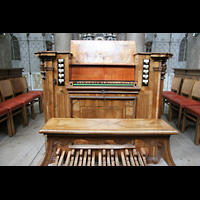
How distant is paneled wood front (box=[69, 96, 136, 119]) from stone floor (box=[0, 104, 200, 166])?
2.42 feet

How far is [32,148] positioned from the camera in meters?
2.43

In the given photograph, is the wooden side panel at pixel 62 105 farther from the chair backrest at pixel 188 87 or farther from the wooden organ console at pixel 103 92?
the chair backrest at pixel 188 87

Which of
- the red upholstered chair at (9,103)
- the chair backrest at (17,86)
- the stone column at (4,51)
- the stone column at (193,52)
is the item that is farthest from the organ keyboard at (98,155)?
the stone column at (4,51)

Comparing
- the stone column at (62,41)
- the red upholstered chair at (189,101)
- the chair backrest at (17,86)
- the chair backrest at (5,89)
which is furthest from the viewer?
the stone column at (62,41)

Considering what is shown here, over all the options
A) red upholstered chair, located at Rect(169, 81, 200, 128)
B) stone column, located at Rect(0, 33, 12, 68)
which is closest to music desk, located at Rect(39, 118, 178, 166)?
red upholstered chair, located at Rect(169, 81, 200, 128)

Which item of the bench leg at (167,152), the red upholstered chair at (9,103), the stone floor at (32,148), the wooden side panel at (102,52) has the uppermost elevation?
the wooden side panel at (102,52)

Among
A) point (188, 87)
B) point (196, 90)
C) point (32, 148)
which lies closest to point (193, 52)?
point (188, 87)

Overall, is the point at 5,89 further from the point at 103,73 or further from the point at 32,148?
the point at 103,73

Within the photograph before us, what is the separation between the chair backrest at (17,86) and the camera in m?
3.56

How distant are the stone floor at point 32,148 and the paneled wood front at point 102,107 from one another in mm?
738

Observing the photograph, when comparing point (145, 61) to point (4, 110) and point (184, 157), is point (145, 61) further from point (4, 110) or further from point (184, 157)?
point (4, 110)

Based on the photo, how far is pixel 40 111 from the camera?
4086 millimetres

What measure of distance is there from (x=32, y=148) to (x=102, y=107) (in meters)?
1.16

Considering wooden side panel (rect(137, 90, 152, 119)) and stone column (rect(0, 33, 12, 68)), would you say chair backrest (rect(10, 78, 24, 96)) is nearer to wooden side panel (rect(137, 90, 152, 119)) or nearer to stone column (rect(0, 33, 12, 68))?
stone column (rect(0, 33, 12, 68))
